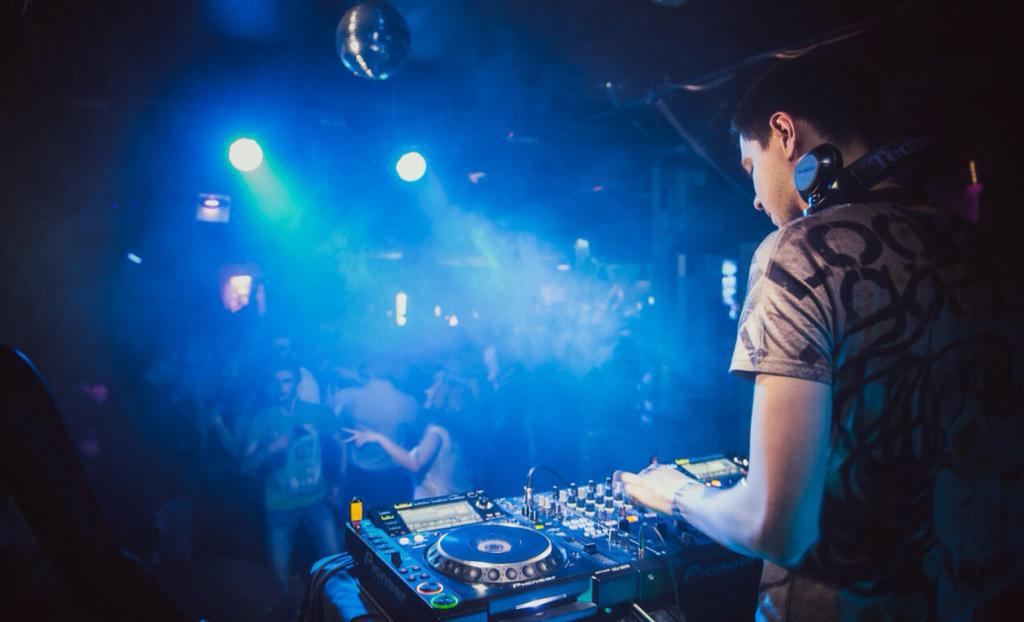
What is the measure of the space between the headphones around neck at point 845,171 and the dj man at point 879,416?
0.04m

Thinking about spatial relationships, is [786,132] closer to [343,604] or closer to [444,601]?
[444,601]

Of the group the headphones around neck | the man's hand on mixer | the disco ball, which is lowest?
the man's hand on mixer

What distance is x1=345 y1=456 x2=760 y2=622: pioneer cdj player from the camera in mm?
1415

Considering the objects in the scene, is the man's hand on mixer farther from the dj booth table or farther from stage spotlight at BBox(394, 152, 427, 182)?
stage spotlight at BBox(394, 152, 427, 182)

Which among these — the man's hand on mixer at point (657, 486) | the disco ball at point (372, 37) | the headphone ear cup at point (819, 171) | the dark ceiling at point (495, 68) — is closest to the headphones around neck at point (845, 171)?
the headphone ear cup at point (819, 171)

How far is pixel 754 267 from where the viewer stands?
1.08 meters

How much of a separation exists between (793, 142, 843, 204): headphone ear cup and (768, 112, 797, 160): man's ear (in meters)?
0.07

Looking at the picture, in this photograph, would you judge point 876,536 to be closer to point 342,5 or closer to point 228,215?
point 342,5

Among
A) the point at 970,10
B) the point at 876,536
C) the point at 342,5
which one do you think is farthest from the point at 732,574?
the point at 342,5

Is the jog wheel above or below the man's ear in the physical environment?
below

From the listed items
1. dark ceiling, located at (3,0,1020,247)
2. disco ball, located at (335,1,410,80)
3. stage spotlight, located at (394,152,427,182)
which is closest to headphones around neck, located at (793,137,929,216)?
dark ceiling, located at (3,0,1020,247)

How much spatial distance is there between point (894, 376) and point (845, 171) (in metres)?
0.41

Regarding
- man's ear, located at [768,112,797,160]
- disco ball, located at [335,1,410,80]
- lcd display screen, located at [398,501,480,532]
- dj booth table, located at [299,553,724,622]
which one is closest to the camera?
man's ear, located at [768,112,797,160]

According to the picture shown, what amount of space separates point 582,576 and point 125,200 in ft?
19.7
